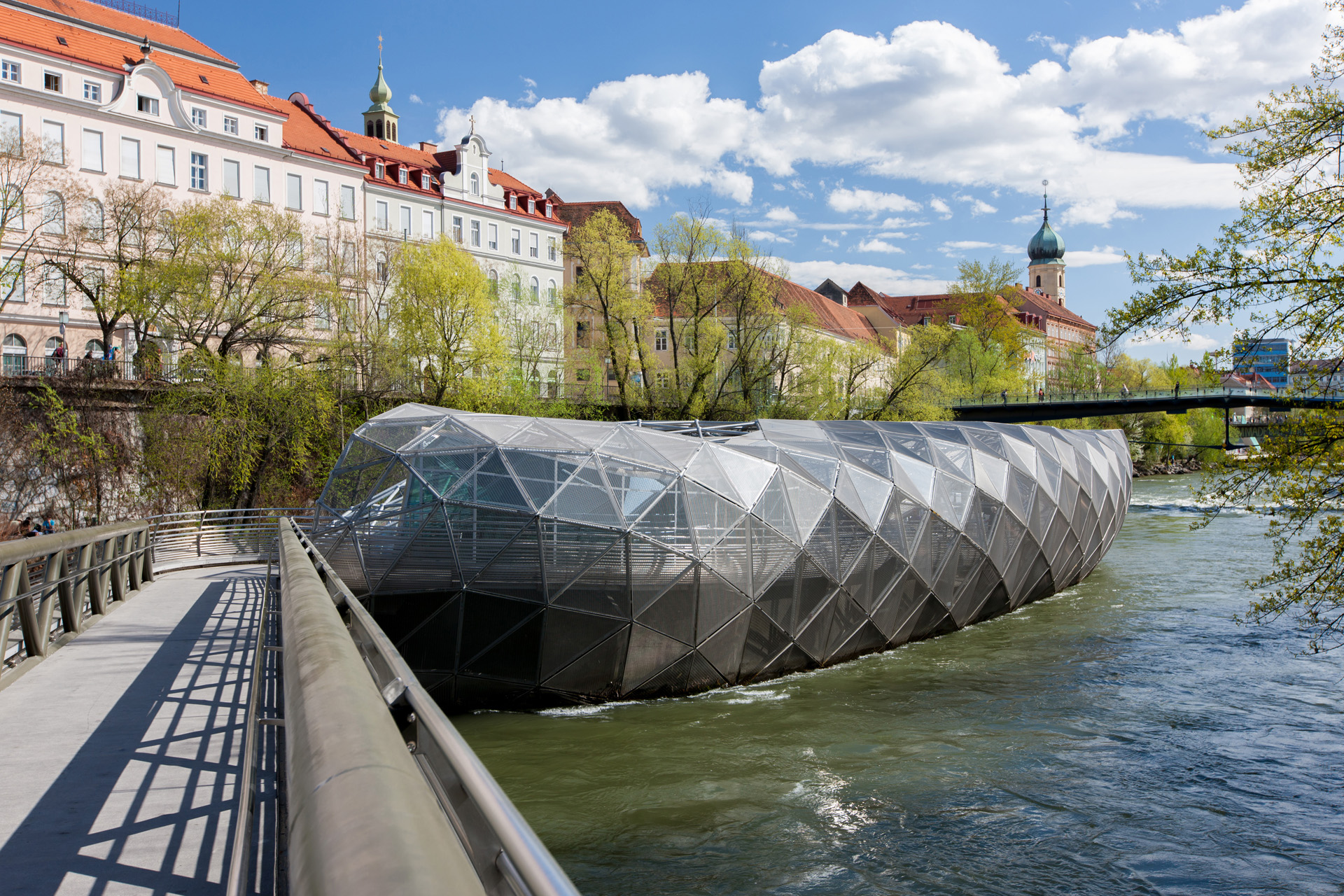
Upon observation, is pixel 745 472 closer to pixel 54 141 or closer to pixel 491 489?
pixel 491 489

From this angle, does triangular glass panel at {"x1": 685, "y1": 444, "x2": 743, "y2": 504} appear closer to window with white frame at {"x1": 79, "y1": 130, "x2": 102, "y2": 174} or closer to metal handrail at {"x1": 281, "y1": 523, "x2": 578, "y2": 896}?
metal handrail at {"x1": 281, "y1": 523, "x2": 578, "y2": 896}

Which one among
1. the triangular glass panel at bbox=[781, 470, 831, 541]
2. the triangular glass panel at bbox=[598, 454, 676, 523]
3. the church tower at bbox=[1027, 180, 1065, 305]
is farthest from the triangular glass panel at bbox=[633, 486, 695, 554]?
the church tower at bbox=[1027, 180, 1065, 305]

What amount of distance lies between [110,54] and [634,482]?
42.0m

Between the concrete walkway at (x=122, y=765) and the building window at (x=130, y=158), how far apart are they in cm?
4198

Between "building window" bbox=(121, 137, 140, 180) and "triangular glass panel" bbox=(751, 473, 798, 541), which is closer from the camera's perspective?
"triangular glass panel" bbox=(751, 473, 798, 541)

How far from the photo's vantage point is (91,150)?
142 ft

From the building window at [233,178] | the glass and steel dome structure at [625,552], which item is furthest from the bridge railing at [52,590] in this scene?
the building window at [233,178]

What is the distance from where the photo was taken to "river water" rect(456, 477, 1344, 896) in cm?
1023

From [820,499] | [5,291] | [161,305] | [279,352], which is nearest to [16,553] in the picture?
[820,499]

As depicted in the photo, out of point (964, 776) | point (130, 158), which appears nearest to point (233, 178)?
point (130, 158)

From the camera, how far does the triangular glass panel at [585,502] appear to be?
1563cm

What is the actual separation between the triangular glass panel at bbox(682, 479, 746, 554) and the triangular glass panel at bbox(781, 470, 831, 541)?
4.31ft

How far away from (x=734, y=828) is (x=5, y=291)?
39523mm

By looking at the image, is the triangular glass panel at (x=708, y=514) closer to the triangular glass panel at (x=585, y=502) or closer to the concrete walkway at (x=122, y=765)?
the triangular glass panel at (x=585, y=502)
